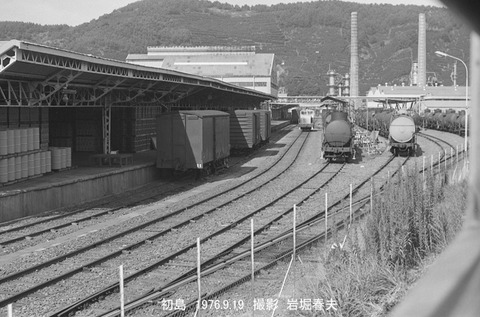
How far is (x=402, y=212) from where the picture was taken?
1091 centimetres

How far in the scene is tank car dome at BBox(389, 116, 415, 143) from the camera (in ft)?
112

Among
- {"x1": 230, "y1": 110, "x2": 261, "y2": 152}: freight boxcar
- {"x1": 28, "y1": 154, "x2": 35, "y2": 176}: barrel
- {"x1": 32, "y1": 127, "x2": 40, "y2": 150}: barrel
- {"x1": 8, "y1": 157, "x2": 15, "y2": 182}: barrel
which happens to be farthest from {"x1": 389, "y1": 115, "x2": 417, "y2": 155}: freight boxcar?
{"x1": 8, "y1": 157, "x2": 15, "y2": 182}: barrel

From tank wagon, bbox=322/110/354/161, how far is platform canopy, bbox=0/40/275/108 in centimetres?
817

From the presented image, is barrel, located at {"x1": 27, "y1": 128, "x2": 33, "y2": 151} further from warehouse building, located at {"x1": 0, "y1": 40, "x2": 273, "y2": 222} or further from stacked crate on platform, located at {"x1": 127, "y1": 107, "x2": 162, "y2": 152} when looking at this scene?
stacked crate on platform, located at {"x1": 127, "y1": 107, "x2": 162, "y2": 152}

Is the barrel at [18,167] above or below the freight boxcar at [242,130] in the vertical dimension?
below

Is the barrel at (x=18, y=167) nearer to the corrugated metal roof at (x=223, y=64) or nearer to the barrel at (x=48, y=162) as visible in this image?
the barrel at (x=48, y=162)

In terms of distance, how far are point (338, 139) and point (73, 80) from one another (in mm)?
15421

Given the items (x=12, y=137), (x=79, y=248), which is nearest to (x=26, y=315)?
(x=79, y=248)

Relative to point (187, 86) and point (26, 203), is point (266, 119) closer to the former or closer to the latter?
point (187, 86)

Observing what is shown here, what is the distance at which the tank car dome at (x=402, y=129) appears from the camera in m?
34.2

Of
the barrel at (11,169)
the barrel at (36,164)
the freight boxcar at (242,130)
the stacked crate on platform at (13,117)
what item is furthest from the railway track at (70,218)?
the freight boxcar at (242,130)

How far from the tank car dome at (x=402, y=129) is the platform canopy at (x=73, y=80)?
38.6ft

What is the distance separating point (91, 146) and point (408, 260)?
2631cm

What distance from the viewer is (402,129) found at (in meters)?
34.4
